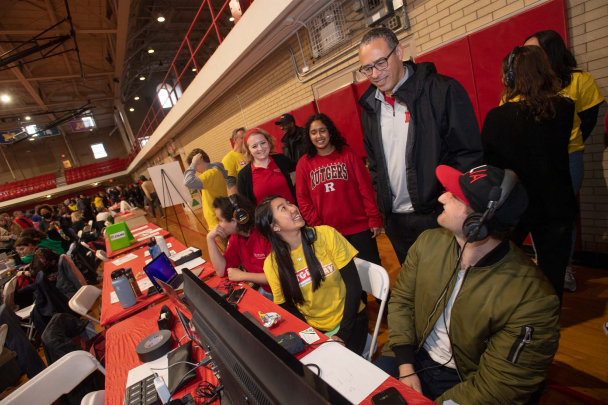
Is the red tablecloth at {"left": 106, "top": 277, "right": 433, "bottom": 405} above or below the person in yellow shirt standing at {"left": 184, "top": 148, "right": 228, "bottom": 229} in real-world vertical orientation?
below

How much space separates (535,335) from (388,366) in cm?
62

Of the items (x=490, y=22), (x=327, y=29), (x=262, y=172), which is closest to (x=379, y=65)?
(x=262, y=172)

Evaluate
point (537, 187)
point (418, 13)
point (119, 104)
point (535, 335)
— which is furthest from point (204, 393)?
point (119, 104)

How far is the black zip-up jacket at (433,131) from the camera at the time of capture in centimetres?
141

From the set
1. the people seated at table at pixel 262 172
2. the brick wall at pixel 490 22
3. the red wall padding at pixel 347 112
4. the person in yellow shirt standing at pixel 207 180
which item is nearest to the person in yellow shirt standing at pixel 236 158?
the person in yellow shirt standing at pixel 207 180

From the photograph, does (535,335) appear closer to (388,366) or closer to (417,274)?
(417,274)

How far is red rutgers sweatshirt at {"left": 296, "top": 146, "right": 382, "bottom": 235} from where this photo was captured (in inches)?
83.8

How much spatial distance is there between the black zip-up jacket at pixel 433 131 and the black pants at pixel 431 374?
2.51 feet

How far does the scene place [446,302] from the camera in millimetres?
1131

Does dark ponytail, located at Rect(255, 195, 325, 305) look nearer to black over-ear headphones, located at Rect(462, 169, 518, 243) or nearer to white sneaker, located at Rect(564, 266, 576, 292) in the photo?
black over-ear headphones, located at Rect(462, 169, 518, 243)

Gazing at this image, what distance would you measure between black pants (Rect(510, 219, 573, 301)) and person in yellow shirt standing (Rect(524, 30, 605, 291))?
0.22 m

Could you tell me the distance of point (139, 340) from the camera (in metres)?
1.64

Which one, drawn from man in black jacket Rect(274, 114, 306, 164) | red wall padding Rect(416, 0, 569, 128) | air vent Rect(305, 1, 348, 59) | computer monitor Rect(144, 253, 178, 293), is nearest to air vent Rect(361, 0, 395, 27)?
air vent Rect(305, 1, 348, 59)

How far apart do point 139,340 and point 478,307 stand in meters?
1.78
